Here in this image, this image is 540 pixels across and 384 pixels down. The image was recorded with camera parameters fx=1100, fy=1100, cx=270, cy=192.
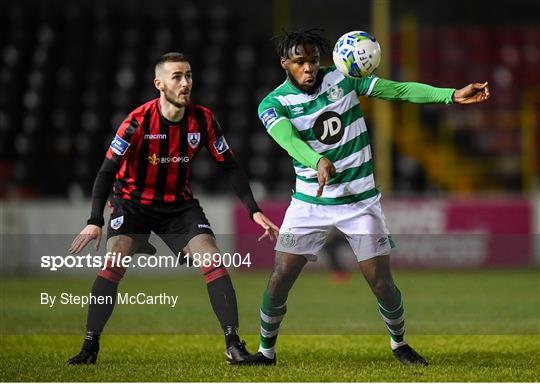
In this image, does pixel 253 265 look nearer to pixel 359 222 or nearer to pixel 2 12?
pixel 359 222

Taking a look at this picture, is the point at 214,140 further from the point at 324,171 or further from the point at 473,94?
the point at 473,94

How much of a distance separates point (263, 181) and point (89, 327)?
11685 mm

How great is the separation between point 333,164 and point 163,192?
111 cm

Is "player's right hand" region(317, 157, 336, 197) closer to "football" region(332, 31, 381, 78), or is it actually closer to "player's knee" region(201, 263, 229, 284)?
"football" region(332, 31, 381, 78)

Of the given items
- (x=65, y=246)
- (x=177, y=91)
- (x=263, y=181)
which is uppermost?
(x=177, y=91)

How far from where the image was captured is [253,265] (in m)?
7.80

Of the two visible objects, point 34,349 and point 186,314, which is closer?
point 34,349

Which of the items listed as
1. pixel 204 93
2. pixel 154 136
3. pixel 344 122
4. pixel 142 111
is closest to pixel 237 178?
pixel 154 136

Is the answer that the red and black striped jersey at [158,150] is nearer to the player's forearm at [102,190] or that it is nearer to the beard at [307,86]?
the player's forearm at [102,190]

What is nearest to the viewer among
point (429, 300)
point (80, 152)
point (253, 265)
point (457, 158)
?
point (253, 265)

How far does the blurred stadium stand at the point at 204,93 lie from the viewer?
703 inches

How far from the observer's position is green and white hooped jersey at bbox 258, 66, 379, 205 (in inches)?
252

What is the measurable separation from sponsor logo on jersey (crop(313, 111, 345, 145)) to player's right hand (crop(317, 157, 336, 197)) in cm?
41

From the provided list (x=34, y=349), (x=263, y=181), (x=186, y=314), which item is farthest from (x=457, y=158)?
(x=34, y=349)
